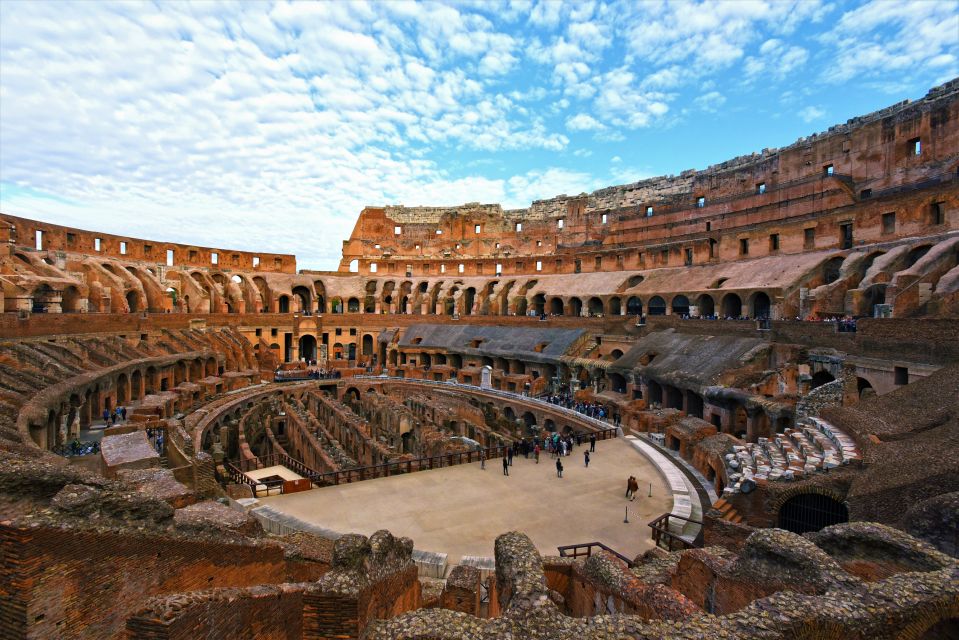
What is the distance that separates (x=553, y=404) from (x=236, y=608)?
2179cm

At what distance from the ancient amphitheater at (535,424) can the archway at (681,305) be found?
20 cm

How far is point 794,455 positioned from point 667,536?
441cm

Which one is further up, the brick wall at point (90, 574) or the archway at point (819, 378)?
the archway at point (819, 378)

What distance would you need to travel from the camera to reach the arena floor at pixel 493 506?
456 inches

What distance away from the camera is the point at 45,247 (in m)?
31.7

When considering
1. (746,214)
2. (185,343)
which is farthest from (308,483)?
(746,214)

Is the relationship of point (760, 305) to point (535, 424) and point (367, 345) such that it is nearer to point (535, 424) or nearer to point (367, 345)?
point (535, 424)

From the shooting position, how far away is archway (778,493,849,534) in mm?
10070

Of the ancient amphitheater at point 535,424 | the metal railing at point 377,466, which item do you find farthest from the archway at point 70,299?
the metal railing at point 377,466

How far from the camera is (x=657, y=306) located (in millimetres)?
35500

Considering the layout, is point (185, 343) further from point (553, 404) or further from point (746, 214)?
point (746, 214)

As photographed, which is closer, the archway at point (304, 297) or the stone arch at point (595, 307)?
the stone arch at point (595, 307)

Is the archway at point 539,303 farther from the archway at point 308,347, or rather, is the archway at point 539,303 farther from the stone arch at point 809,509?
the stone arch at point 809,509

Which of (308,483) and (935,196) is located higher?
(935,196)
